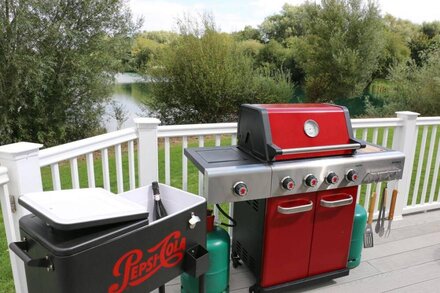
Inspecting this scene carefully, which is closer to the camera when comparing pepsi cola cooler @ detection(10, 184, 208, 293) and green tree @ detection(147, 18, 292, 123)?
pepsi cola cooler @ detection(10, 184, 208, 293)

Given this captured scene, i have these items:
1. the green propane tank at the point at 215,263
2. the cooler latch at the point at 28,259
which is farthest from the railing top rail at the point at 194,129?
the cooler latch at the point at 28,259

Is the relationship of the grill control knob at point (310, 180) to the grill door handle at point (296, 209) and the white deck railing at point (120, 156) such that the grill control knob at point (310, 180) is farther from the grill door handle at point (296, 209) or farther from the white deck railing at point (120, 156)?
the white deck railing at point (120, 156)

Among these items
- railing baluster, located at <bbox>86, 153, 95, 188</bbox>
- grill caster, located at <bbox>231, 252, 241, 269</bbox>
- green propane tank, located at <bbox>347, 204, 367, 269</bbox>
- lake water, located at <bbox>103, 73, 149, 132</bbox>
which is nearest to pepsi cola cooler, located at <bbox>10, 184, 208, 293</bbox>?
railing baluster, located at <bbox>86, 153, 95, 188</bbox>

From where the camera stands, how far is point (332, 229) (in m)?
2.02

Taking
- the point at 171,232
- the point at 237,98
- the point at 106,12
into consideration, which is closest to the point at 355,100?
the point at 237,98

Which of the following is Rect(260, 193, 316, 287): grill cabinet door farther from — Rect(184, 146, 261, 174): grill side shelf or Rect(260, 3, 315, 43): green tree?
Rect(260, 3, 315, 43): green tree

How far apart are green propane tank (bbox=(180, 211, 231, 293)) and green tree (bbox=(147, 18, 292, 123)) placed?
7671mm

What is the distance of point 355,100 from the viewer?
13.5 meters

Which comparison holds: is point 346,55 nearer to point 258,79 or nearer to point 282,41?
point 258,79

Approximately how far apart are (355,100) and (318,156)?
42.0ft

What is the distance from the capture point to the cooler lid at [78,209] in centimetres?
102

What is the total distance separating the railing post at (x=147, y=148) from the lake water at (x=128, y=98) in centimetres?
706

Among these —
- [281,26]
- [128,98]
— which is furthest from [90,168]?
[281,26]

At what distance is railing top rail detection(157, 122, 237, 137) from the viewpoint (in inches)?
84.9
